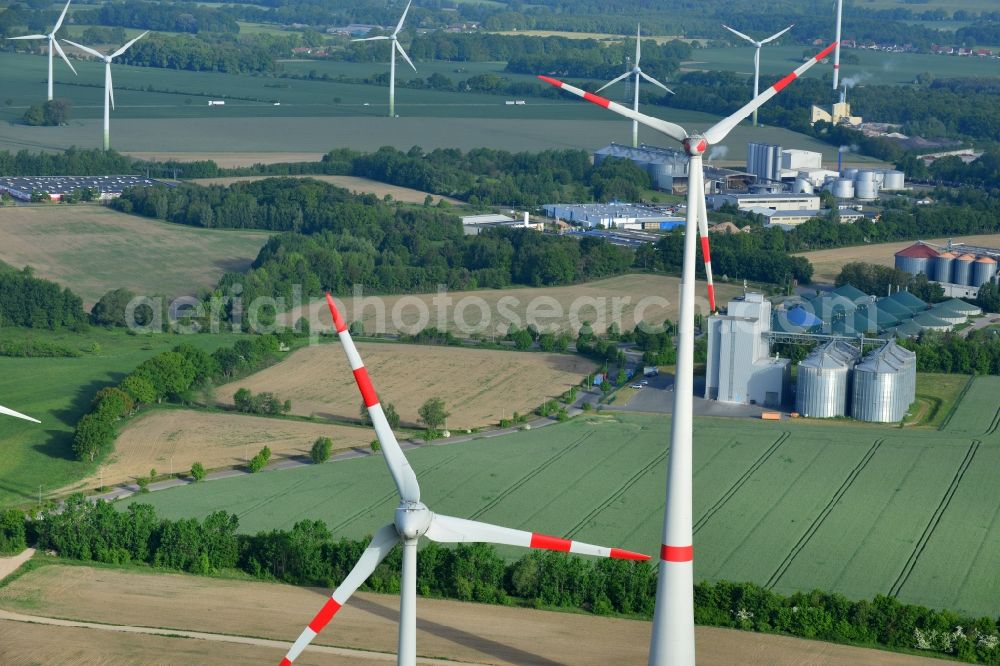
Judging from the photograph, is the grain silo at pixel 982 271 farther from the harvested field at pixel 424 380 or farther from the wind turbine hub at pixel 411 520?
the wind turbine hub at pixel 411 520

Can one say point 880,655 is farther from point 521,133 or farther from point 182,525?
point 521,133

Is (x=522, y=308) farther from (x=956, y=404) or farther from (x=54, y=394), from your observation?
(x=54, y=394)

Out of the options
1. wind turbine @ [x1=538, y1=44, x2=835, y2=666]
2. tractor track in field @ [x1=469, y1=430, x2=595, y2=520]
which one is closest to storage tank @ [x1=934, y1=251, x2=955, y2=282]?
tractor track in field @ [x1=469, y1=430, x2=595, y2=520]

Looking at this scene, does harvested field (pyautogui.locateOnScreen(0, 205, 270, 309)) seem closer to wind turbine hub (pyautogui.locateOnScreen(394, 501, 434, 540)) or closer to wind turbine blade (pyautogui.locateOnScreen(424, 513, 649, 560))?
wind turbine blade (pyautogui.locateOnScreen(424, 513, 649, 560))

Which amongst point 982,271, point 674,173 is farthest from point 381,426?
point 674,173

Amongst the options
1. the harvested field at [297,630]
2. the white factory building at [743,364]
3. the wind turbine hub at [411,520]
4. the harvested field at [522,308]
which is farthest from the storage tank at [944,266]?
the wind turbine hub at [411,520]
